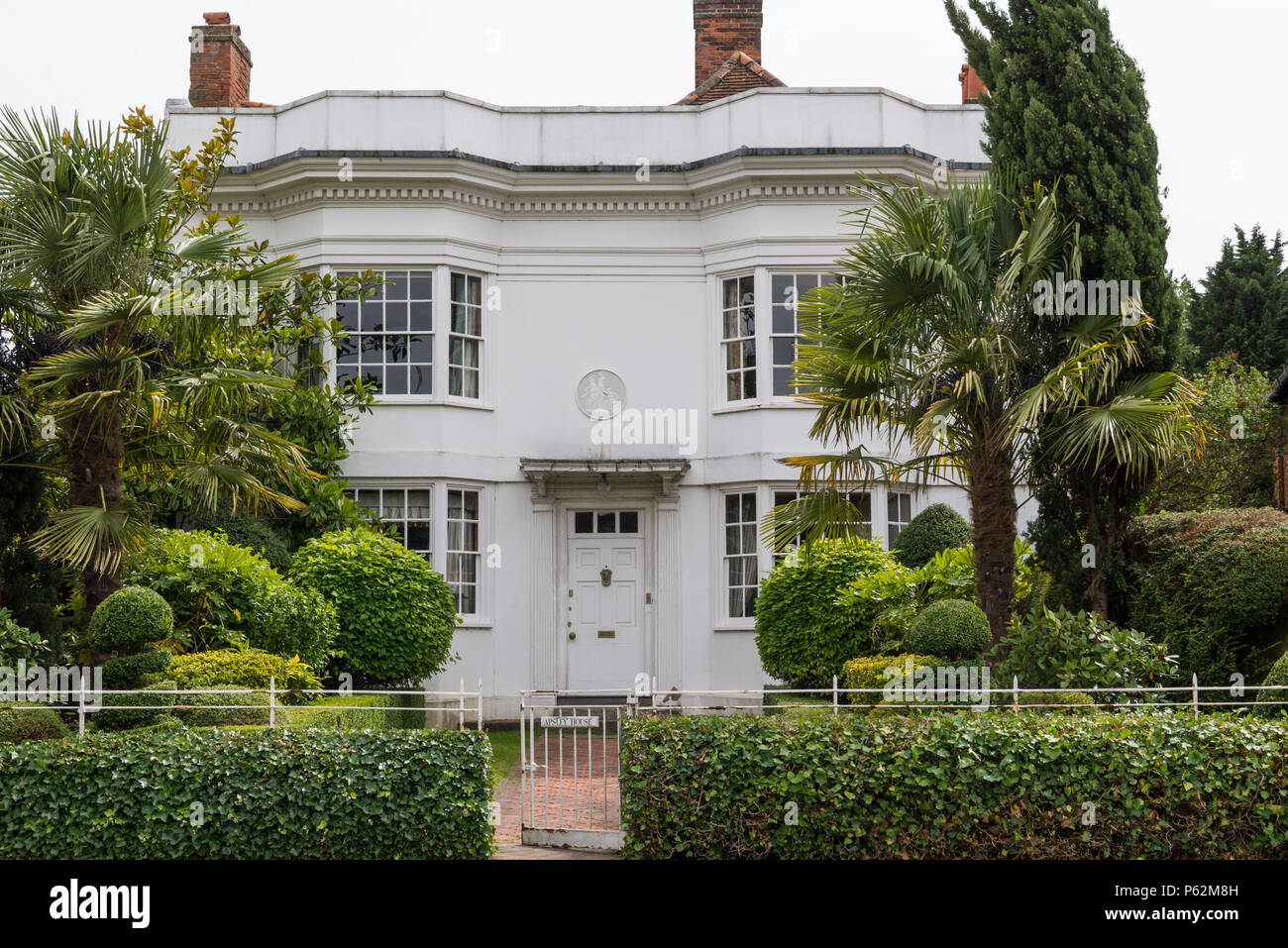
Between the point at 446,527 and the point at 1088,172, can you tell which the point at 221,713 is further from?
the point at 1088,172

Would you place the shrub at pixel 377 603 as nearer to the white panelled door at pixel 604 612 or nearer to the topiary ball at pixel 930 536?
the white panelled door at pixel 604 612

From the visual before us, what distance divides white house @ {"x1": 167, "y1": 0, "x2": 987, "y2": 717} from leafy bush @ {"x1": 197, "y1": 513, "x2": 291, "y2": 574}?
7.09ft

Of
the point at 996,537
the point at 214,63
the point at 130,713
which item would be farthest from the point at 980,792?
the point at 214,63

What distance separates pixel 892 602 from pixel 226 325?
7.73 metres

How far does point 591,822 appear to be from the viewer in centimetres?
957

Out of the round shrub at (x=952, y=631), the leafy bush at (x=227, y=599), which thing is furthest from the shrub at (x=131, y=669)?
the round shrub at (x=952, y=631)

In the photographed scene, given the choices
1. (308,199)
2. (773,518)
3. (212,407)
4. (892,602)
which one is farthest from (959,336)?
(308,199)

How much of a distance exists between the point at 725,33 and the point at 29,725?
52.3ft

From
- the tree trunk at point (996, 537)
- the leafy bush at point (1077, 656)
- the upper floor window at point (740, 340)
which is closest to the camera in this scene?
the leafy bush at point (1077, 656)

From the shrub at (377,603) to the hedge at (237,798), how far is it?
5.96 metres

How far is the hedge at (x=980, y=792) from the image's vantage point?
8.39 m

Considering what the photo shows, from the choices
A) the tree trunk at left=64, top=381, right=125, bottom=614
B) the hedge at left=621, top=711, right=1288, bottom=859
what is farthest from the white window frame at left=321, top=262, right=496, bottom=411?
the hedge at left=621, top=711, right=1288, bottom=859

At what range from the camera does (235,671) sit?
11406 millimetres
